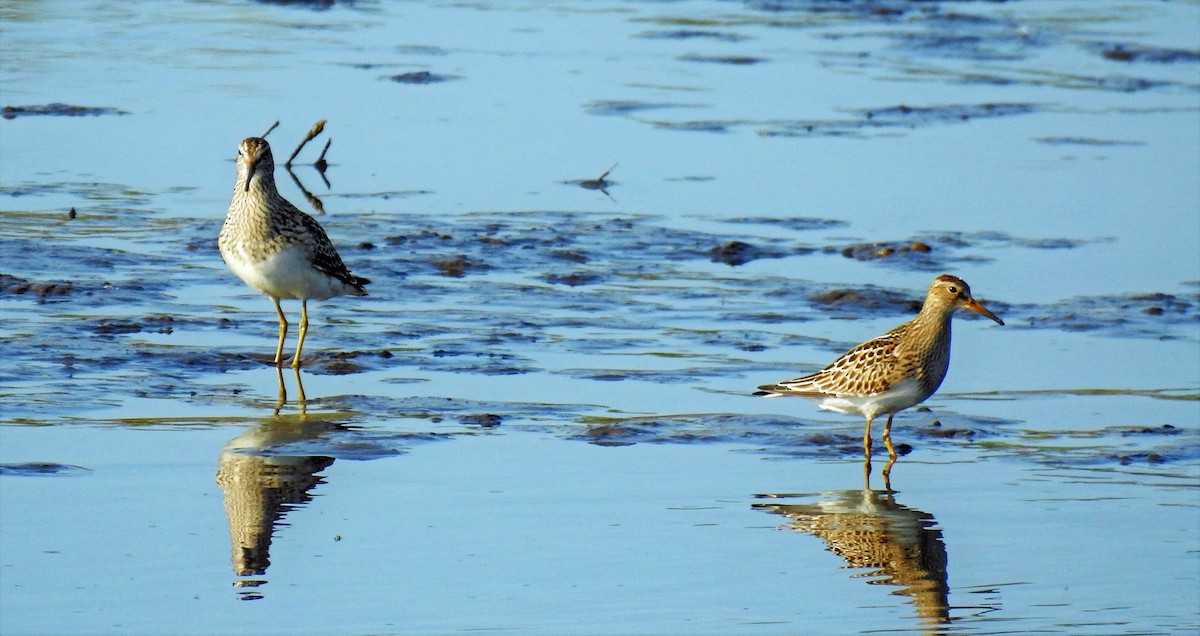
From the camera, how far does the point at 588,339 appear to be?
450 inches

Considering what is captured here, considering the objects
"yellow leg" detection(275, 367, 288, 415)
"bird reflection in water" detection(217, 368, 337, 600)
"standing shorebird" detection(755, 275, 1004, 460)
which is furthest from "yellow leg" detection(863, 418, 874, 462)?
"yellow leg" detection(275, 367, 288, 415)

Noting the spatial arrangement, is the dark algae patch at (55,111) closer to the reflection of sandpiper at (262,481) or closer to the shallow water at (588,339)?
the shallow water at (588,339)

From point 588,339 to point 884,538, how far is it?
12.0 feet

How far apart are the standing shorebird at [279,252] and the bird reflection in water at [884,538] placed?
12.8ft

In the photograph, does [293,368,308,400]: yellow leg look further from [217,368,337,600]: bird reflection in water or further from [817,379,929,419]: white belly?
[817,379,929,419]: white belly

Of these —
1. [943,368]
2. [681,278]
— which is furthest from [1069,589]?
[681,278]

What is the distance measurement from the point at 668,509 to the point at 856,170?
29.1 ft

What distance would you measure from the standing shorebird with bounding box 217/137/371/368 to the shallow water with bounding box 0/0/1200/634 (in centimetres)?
30

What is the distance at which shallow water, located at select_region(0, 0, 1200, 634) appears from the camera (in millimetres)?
7309

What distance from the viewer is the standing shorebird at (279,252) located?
11.5 m

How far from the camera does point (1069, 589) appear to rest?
7.43 meters

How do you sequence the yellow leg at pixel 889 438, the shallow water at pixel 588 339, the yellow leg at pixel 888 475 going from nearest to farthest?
the shallow water at pixel 588 339 → the yellow leg at pixel 888 475 → the yellow leg at pixel 889 438

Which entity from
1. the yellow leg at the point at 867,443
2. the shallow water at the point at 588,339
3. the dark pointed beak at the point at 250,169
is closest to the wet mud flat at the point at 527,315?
the shallow water at the point at 588,339

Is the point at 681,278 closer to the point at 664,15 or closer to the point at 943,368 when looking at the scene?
the point at 943,368
